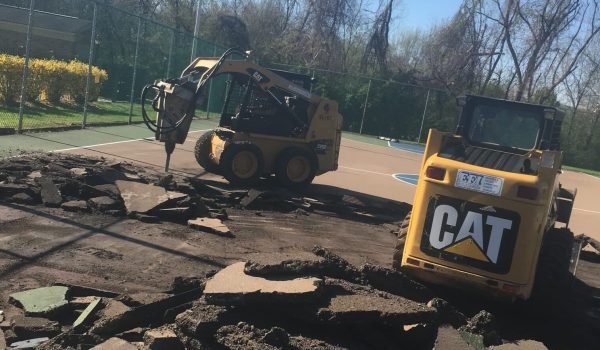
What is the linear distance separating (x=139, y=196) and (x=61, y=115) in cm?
1257

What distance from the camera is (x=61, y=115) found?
1969 centimetres

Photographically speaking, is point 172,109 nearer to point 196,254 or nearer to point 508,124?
point 196,254

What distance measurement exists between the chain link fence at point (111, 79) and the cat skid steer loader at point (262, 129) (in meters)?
2.08

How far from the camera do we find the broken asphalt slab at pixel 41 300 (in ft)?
15.3

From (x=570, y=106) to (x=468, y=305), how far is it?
41468 mm

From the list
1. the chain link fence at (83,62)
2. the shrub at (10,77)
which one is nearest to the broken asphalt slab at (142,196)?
the chain link fence at (83,62)

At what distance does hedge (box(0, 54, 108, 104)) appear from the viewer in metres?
17.7

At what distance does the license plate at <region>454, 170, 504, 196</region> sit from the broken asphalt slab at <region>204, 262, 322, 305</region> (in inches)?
76.7

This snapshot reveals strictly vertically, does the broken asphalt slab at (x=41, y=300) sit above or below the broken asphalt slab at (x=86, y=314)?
below

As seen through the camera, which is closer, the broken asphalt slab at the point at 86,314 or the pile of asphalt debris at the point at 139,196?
the broken asphalt slab at the point at 86,314

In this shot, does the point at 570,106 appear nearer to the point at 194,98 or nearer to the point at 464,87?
the point at 464,87

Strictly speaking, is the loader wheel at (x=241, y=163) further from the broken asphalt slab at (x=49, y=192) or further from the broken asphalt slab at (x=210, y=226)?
the broken asphalt slab at (x=49, y=192)

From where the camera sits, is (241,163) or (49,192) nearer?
(49,192)

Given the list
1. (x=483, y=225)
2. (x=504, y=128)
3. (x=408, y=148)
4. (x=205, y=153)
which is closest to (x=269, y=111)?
(x=205, y=153)
